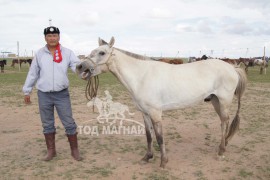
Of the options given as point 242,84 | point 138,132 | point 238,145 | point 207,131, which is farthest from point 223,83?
point 138,132

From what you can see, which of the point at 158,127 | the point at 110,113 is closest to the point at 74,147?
Result: the point at 158,127

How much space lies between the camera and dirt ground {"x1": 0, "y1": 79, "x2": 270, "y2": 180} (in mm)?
4344

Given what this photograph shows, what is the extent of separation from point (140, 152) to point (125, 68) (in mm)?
1807

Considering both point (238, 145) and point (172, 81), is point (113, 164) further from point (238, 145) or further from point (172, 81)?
point (238, 145)

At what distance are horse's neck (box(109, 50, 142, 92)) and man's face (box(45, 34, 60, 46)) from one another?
1.04 metres

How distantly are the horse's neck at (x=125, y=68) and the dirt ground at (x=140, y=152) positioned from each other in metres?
1.42

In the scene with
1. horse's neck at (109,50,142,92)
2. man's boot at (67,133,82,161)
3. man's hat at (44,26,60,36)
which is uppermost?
man's hat at (44,26,60,36)

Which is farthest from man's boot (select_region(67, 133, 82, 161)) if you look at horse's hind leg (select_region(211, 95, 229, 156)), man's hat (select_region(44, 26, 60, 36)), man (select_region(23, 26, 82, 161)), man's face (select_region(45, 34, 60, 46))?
horse's hind leg (select_region(211, 95, 229, 156))

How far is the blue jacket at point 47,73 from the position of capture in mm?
4535

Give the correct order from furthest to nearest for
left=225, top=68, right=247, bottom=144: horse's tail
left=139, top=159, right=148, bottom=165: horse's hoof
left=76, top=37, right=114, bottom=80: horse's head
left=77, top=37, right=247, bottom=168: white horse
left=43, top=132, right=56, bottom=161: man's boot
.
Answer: left=225, top=68, right=247, bottom=144: horse's tail → left=43, top=132, right=56, bottom=161: man's boot → left=139, top=159, right=148, bottom=165: horse's hoof → left=77, top=37, right=247, bottom=168: white horse → left=76, top=37, right=114, bottom=80: horse's head

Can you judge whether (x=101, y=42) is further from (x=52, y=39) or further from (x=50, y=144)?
(x=50, y=144)

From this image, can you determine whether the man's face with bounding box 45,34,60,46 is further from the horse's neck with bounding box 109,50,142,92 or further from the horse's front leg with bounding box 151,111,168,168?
the horse's front leg with bounding box 151,111,168,168

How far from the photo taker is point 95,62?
4.26 m

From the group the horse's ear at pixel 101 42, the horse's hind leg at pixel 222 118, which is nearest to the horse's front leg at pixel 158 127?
the horse's hind leg at pixel 222 118
